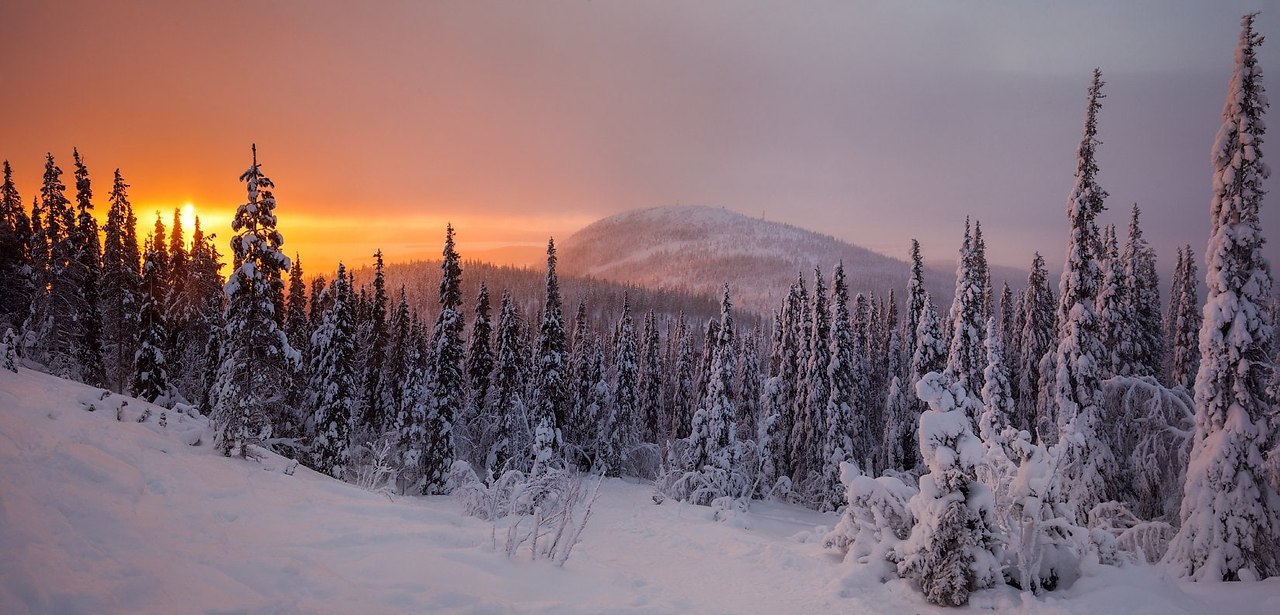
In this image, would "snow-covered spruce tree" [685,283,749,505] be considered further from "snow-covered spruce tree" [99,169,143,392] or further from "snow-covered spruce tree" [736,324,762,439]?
"snow-covered spruce tree" [99,169,143,392]

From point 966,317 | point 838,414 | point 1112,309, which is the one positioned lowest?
point 838,414

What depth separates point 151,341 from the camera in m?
30.6

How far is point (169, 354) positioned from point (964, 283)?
4749 cm

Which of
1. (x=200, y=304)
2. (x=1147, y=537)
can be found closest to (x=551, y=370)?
(x=200, y=304)

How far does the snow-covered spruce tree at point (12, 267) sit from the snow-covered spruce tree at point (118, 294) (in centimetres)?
423

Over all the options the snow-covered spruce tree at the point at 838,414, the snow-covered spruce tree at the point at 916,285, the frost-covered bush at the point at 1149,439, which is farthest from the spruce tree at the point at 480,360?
the frost-covered bush at the point at 1149,439

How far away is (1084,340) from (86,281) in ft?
153

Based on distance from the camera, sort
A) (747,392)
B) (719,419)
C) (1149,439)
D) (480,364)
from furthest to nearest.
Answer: (747,392) < (480,364) < (719,419) < (1149,439)

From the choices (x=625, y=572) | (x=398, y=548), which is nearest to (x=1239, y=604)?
(x=625, y=572)

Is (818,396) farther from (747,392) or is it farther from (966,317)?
(747,392)

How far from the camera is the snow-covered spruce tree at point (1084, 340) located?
61.1ft

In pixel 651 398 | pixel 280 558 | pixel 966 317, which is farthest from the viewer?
pixel 651 398

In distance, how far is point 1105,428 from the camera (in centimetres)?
1900

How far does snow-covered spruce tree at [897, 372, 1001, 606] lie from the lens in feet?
29.8
